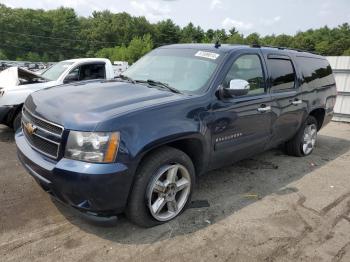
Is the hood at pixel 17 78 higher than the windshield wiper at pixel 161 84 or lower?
lower

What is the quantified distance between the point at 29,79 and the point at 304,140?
18.8 ft

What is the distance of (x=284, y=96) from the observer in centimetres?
509

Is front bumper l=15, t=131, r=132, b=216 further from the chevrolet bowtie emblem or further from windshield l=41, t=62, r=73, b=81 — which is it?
windshield l=41, t=62, r=73, b=81

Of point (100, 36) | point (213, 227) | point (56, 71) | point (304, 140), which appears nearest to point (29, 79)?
point (56, 71)

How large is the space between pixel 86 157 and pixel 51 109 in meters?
0.70

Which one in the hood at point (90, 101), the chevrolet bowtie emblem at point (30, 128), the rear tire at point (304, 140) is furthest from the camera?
the rear tire at point (304, 140)

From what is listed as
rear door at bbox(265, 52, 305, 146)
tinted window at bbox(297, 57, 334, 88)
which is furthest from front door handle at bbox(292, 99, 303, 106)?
tinted window at bbox(297, 57, 334, 88)

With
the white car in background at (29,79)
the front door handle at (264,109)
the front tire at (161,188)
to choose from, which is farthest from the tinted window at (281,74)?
the white car in background at (29,79)

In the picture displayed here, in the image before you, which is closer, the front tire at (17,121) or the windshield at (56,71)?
the front tire at (17,121)

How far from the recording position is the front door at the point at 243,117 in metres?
4.03

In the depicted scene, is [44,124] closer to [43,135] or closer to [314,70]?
[43,135]

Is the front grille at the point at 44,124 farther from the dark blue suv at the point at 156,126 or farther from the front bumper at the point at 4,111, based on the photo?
the front bumper at the point at 4,111

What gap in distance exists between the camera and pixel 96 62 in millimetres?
8836

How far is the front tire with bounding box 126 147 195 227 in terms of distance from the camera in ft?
10.9
